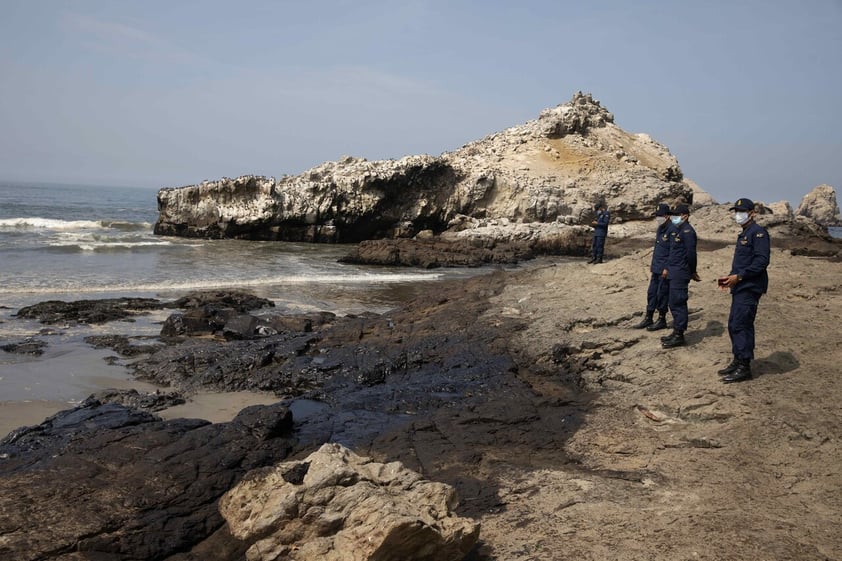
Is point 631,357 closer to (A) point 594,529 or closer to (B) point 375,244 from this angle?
(A) point 594,529

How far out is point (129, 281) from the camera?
19.3m

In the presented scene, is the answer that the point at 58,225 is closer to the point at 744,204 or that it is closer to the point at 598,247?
the point at 598,247

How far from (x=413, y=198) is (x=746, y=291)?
2945 cm

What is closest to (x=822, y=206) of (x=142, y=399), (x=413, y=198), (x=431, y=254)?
(x=413, y=198)

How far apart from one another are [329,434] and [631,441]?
282 cm

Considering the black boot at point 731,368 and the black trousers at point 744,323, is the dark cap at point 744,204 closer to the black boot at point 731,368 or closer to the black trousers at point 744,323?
the black trousers at point 744,323

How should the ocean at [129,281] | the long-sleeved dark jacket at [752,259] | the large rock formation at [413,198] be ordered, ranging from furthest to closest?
the large rock formation at [413,198], the ocean at [129,281], the long-sleeved dark jacket at [752,259]

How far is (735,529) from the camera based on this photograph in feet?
13.2

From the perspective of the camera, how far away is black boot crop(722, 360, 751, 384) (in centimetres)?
661

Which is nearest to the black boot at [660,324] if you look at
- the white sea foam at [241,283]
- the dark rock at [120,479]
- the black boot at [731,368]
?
the black boot at [731,368]

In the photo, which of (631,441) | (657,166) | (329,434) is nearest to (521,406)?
(631,441)

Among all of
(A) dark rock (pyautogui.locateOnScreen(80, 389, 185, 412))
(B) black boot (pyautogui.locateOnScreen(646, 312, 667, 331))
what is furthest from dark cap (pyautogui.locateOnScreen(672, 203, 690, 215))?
(A) dark rock (pyautogui.locateOnScreen(80, 389, 185, 412))

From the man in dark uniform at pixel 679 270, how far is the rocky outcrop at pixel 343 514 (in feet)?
15.3

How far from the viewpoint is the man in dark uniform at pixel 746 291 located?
6582 mm
